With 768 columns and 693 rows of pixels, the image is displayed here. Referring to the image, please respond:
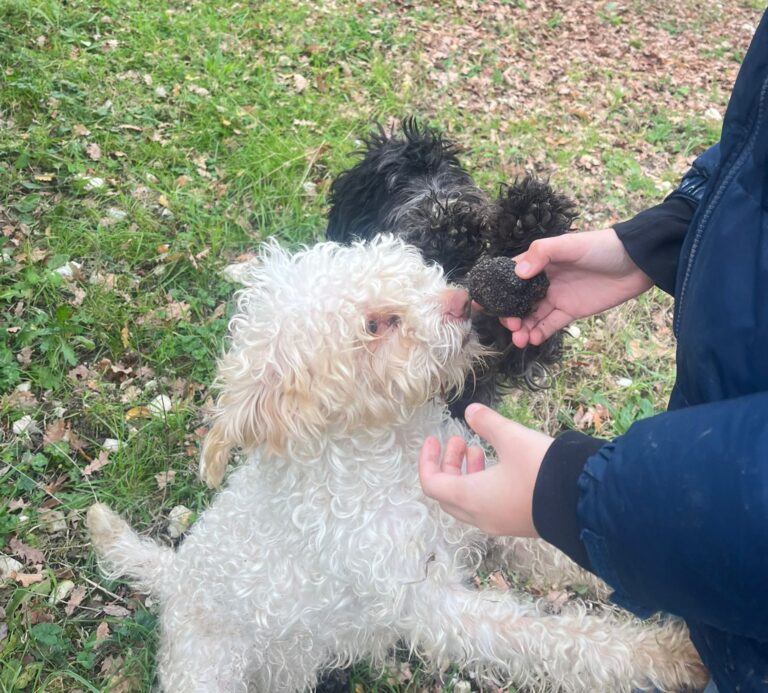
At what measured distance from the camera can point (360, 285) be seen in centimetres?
219

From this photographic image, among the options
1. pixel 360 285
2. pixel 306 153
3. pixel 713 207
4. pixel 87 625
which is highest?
pixel 713 207

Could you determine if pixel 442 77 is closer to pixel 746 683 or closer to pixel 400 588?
pixel 400 588

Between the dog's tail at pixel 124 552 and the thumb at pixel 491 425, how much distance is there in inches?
69.2

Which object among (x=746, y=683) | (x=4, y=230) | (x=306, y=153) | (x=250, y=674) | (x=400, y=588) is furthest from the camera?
(x=306, y=153)

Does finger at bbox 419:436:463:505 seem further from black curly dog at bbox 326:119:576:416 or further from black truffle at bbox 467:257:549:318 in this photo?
black curly dog at bbox 326:119:576:416

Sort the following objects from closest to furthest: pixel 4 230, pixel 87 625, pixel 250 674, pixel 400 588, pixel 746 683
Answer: pixel 746 683, pixel 400 588, pixel 250 674, pixel 87 625, pixel 4 230

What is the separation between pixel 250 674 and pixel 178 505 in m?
1.00

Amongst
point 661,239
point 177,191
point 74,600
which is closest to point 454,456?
point 661,239

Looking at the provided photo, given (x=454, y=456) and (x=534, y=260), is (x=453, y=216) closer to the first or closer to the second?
(x=534, y=260)

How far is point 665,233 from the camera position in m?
2.05

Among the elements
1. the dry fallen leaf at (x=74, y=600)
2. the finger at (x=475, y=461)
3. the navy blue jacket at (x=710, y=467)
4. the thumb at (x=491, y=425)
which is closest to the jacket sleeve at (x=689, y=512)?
the navy blue jacket at (x=710, y=467)

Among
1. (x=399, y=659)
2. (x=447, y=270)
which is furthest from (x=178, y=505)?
(x=447, y=270)

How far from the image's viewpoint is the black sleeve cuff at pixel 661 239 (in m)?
2.05

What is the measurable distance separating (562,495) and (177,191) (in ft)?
12.6
